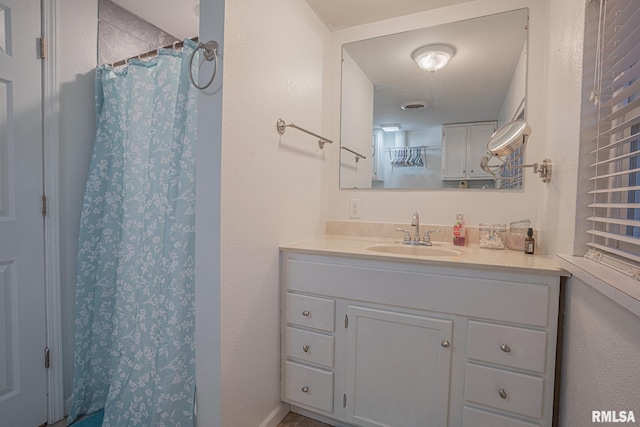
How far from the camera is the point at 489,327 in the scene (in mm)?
1139

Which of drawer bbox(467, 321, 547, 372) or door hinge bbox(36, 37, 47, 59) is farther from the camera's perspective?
door hinge bbox(36, 37, 47, 59)

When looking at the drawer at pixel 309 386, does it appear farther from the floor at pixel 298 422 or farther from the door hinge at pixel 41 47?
the door hinge at pixel 41 47

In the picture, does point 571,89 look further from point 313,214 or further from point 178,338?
point 178,338

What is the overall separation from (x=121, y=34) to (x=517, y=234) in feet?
8.47

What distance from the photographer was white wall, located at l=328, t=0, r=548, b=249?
1.54 meters

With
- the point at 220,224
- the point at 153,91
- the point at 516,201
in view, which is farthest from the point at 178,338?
the point at 516,201

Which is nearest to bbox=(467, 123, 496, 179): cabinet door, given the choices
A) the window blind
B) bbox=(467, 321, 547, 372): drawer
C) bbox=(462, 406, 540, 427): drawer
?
the window blind

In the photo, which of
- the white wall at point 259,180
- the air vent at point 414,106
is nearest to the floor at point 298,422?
the white wall at point 259,180

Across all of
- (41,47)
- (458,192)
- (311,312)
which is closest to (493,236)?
(458,192)

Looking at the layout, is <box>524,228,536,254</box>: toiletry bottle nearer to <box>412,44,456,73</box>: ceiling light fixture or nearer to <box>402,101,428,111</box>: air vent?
<box>402,101,428,111</box>: air vent

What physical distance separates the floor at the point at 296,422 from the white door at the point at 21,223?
0.28 feet

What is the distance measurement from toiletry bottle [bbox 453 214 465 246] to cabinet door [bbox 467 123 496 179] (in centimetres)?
27

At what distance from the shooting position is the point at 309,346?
1455mm

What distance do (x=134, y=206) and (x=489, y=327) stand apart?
1.68 metres
